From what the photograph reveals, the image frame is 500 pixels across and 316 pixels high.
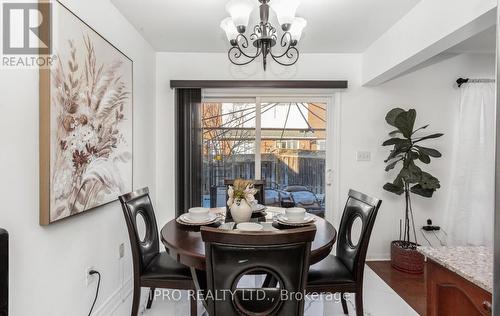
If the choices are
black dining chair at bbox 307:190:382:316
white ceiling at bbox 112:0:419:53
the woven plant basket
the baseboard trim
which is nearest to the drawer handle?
black dining chair at bbox 307:190:382:316

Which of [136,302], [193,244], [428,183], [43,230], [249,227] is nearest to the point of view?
[43,230]

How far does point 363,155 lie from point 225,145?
1.62 meters

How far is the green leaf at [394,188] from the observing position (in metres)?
3.08

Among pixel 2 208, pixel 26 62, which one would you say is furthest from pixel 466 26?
pixel 2 208

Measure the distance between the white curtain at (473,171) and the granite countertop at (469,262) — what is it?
96.6 inches

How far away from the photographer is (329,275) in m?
1.86

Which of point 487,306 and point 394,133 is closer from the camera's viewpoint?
point 487,306

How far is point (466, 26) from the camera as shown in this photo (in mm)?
1780

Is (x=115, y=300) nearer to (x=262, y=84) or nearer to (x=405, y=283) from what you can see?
(x=262, y=84)

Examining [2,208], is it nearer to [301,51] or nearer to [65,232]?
[65,232]

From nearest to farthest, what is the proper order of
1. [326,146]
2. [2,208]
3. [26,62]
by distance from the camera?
[2,208] < [26,62] < [326,146]

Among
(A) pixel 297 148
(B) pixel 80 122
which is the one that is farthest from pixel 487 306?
(A) pixel 297 148

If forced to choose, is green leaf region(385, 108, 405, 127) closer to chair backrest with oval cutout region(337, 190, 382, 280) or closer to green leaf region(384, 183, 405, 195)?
green leaf region(384, 183, 405, 195)

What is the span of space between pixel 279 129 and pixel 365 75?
1.13 m
